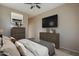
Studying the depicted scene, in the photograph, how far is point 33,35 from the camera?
7.04 feet

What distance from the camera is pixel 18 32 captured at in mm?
2049

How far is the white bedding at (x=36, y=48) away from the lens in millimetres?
1934

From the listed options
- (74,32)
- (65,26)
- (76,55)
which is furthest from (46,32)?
(76,55)

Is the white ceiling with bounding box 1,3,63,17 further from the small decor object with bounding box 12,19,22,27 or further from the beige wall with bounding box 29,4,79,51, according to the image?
the small decor object with bounding box 12,19,22,27

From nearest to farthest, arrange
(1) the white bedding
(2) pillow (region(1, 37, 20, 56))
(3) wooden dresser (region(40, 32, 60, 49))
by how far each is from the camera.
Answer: (2) pillow (region(1, 37, 20, 56)) < (1) the white bedding < (3) wooden dresser (region(40, 32, 60, 49))

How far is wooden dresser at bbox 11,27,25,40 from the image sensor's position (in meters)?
2.03

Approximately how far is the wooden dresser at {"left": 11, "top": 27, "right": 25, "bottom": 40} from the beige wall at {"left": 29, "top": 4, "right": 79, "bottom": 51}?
151 mm

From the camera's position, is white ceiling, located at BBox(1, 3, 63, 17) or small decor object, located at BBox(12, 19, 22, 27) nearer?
white ceiling, located at BBox(1, 3, 63, 17)

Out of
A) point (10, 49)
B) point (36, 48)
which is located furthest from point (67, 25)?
point (10, 49)

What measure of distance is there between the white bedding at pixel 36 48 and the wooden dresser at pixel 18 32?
0.08m

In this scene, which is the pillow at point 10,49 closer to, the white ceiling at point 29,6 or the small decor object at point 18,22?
the small decor object at point 18,22

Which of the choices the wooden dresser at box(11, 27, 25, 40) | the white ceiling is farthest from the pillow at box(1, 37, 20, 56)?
the white ceiling

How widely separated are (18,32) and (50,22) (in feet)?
2.03

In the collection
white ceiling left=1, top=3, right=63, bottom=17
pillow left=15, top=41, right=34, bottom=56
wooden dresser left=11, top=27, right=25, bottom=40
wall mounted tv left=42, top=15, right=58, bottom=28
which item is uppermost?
white ceiling left=1, top=3, right=63, bottom=17
